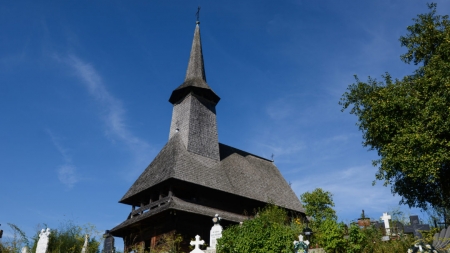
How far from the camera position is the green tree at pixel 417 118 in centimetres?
1630

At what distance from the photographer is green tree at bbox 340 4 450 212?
1630 cm

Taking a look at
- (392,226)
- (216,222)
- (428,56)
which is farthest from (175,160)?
(428,56)

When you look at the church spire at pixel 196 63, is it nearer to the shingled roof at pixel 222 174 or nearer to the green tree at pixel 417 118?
the shingled roof at pixel 222 174

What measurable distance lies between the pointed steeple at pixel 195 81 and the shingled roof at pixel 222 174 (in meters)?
3.55

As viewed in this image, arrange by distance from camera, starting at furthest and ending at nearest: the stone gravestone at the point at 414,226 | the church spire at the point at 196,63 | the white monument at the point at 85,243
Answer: the church spire at the point at 196,63 → the white monument at the point at 85,243 → the stone gravestone at the point at 414,226

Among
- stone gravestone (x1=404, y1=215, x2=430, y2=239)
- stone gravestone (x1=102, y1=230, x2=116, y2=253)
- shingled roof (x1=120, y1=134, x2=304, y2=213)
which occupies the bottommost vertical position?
stone gravestone (x1=102, y1=230, x2=116, y2=253)

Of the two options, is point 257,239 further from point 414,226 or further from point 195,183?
point 195,183

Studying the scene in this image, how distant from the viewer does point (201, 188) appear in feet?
73.3

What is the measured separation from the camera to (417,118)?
56.0ft

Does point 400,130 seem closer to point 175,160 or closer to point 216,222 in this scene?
point 216,222

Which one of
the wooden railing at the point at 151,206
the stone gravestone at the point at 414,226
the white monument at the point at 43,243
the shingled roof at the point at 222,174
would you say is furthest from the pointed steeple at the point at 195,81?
the stone gravestone at the point at 414,226

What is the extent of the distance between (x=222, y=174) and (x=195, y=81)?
7036mm

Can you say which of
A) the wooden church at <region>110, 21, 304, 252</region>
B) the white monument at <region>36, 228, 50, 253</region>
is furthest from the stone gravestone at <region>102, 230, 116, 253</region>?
the wooden church at <region>110, 21, 304, 252</region>

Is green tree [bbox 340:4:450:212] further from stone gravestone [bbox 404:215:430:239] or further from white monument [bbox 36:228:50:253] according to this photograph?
white monument [bbox 36:228:50:253]
